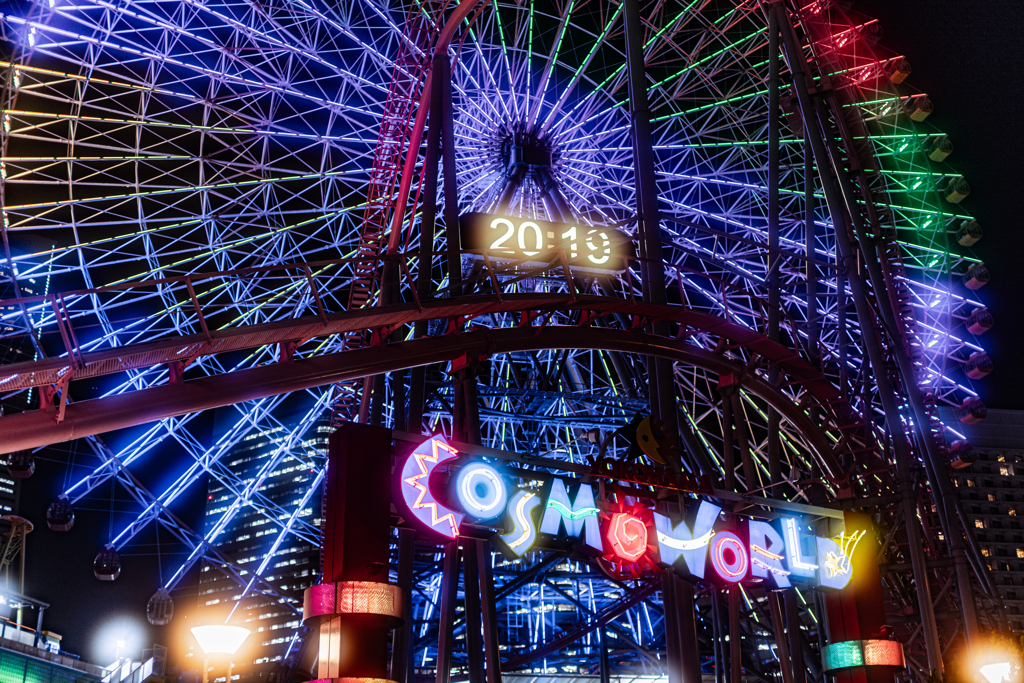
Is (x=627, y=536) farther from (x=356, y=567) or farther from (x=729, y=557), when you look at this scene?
(x=356, y=567)

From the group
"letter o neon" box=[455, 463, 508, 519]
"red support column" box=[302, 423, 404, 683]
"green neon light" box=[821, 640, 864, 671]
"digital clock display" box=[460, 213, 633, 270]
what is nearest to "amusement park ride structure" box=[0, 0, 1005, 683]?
"digital clock display" box=[460, 213, 633, 270]

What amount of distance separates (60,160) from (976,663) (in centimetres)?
2935

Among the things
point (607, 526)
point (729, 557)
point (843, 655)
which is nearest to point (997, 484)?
point (843, 655)

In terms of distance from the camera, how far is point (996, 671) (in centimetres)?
2111

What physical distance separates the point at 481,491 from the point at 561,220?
17921 mm

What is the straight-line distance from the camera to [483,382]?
4219 centimetres

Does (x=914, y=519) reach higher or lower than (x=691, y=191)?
lower

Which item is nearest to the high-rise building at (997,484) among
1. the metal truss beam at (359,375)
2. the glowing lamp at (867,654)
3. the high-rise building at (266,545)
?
the high-rise building at (266,545)

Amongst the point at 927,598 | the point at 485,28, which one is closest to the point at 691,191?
the point at 485,28

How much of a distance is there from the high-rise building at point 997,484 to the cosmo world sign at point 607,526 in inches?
4907

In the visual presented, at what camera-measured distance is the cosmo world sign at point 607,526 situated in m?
15.8

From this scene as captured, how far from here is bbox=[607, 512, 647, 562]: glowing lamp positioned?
59.5ft

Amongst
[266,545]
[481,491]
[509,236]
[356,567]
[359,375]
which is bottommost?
[356,567]

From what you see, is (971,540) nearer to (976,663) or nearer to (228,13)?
(976,663)
